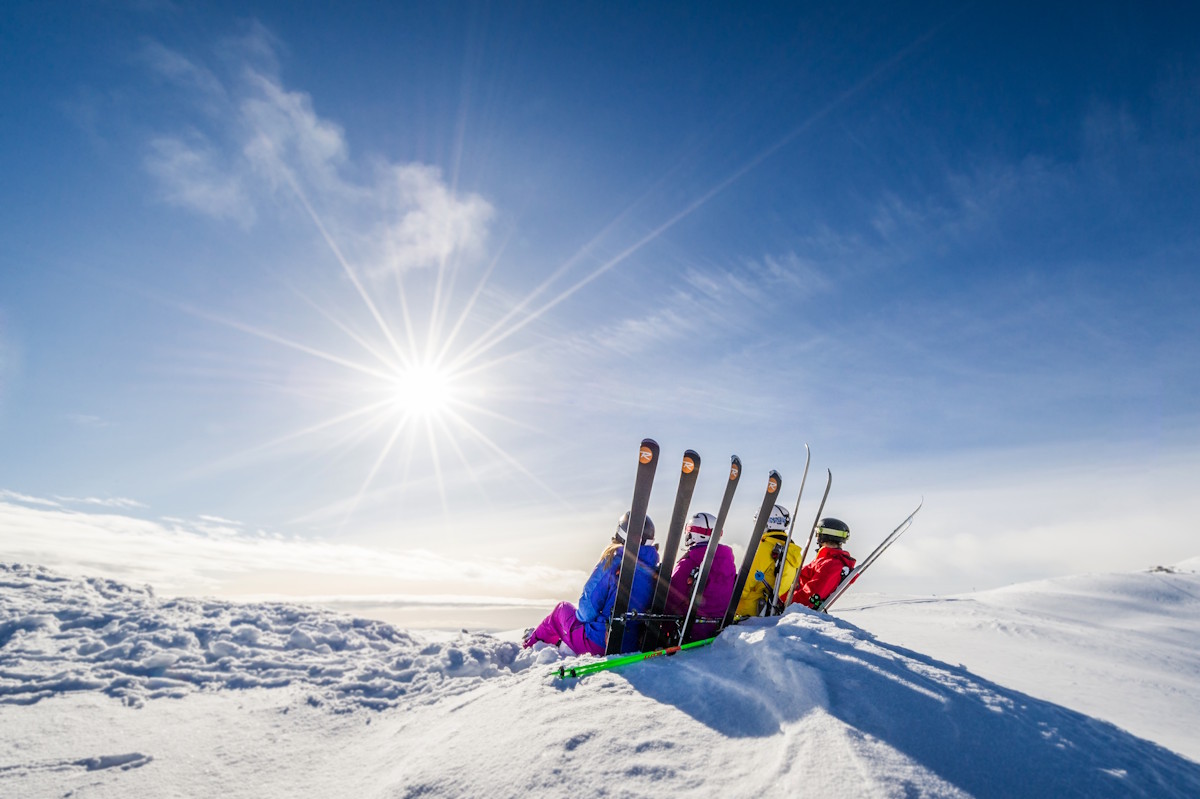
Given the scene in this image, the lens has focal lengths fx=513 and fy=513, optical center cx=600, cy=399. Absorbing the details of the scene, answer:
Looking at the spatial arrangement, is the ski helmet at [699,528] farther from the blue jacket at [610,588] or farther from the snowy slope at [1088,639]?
the snowy slope at [1088,639]

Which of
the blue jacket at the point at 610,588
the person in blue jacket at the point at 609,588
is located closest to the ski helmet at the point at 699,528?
the person in blue jacket at the point at 609,588

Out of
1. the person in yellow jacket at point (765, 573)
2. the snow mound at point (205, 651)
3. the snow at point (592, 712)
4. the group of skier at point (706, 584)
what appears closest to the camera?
the snow at point (592, 712)

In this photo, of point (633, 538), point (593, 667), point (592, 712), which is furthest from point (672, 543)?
point (592, 712)

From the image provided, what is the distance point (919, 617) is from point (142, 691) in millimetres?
9562

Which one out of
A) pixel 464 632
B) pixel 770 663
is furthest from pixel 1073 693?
pixel 464 632

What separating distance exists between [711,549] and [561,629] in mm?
2673

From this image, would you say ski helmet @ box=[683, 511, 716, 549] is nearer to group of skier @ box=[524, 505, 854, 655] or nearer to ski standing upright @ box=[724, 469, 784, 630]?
group of skier @ box=[524, 505, 854, 655]

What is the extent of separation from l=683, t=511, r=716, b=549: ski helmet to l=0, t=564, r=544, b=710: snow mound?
250cm

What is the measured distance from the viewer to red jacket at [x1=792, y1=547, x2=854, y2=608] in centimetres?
642

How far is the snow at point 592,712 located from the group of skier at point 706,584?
53cm

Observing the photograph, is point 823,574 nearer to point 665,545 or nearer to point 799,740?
point 665,545

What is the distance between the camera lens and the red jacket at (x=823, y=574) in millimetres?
6418

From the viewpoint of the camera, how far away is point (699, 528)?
5.95 m

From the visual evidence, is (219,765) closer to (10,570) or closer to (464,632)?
(464,632)
